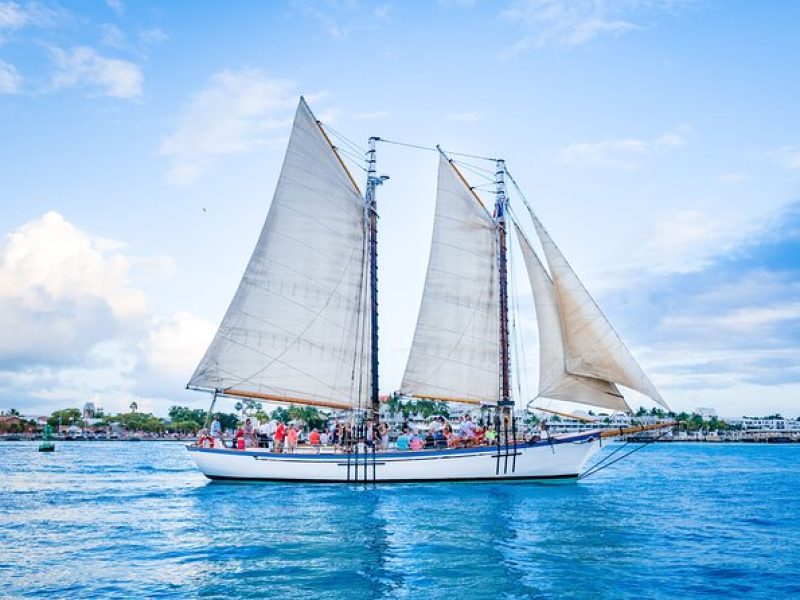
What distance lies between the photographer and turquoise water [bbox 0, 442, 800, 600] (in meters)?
17.5

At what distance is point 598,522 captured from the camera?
27.6 metres

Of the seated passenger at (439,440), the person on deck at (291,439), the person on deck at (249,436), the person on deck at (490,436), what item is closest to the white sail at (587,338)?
the person on deck at (490,436)

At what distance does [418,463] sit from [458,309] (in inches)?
368

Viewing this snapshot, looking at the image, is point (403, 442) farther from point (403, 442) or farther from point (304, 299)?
point (304, 299)

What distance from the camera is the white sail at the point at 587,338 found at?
3716 cm

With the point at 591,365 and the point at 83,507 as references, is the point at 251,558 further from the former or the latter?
the point at 591,365

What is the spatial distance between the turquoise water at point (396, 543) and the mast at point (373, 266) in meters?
6.29

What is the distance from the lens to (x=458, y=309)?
139ft

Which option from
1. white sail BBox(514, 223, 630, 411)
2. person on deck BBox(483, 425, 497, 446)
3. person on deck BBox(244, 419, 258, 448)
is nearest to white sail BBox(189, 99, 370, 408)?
person on deck BBox(244, 419, 258, 448)

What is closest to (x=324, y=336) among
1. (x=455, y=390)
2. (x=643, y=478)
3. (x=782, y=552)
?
(x=455, y=390)

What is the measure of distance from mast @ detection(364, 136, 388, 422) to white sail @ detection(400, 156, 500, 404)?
206cm

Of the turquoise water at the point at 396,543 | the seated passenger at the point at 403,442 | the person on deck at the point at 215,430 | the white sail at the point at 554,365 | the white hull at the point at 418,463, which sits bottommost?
the turquoise water at the point at 396,543

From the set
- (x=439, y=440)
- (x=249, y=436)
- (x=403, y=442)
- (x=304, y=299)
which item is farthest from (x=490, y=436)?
(x=249, y=436)

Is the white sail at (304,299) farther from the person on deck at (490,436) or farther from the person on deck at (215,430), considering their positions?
the person on deck at (490,436)
